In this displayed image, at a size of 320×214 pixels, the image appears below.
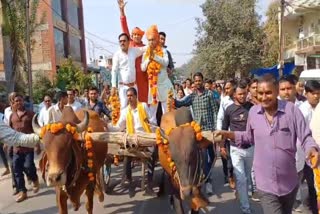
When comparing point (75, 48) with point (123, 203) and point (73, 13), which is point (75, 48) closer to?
point (73, 13)

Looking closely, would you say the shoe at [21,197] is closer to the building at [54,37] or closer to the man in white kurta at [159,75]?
the man in white kurta at [159,75]

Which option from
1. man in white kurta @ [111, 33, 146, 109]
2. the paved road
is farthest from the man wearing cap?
the paved road

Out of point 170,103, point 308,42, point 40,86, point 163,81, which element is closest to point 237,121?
point 170,103

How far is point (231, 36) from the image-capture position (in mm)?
31609

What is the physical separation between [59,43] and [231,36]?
42.5 feet

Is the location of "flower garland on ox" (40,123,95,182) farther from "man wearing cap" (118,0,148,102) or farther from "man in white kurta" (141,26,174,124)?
"man wearing cap" (118,0,148,102)

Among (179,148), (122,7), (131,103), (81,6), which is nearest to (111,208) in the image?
(131,103)

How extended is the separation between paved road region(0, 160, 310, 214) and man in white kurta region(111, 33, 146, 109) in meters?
1.67

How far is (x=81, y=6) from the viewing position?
4197 cm

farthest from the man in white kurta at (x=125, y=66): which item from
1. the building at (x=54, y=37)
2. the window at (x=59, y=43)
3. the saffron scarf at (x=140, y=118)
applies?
the window at (x=59, y=43)

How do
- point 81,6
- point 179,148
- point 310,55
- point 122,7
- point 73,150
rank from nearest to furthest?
1. point 179,148
2. point 73,150
3. point 122,7
4. point 310,55
5. point 81,6

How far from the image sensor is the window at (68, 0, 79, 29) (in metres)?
36.8

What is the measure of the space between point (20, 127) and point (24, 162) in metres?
0.69

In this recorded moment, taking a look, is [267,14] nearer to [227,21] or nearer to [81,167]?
[227,21]
